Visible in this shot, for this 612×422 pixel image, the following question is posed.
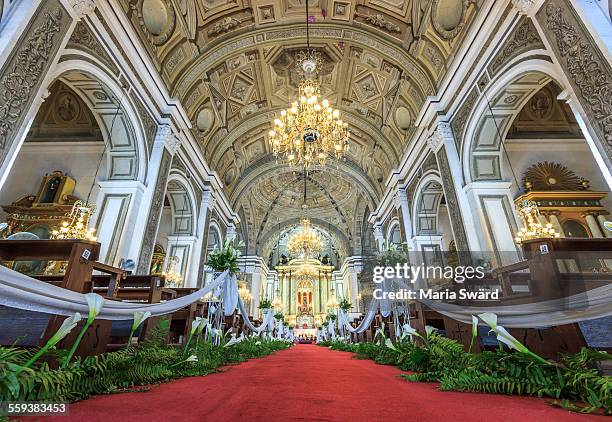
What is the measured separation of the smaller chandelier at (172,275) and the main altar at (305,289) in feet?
48.7

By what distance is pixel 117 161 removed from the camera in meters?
7.04

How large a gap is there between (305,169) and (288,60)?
427cm

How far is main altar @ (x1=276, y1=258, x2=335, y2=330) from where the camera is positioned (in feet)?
77.4

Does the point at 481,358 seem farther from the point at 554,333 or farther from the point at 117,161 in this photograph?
the point at 117,161

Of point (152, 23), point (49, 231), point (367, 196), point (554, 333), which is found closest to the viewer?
point (554, 333)

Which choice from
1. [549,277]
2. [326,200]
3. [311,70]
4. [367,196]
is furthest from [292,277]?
[549,277]

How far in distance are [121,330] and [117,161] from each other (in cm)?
510

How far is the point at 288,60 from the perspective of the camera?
400 inches

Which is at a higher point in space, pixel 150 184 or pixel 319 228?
pixel 319 228

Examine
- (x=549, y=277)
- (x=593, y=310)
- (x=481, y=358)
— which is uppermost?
(x=549, y=277)

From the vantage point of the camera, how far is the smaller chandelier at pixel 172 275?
348 inches

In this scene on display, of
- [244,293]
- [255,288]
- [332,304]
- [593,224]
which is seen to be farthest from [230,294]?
[332,304]

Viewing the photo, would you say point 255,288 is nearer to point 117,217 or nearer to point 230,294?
point 117,217

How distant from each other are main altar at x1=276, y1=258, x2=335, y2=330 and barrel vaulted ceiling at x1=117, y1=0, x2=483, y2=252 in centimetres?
1254
